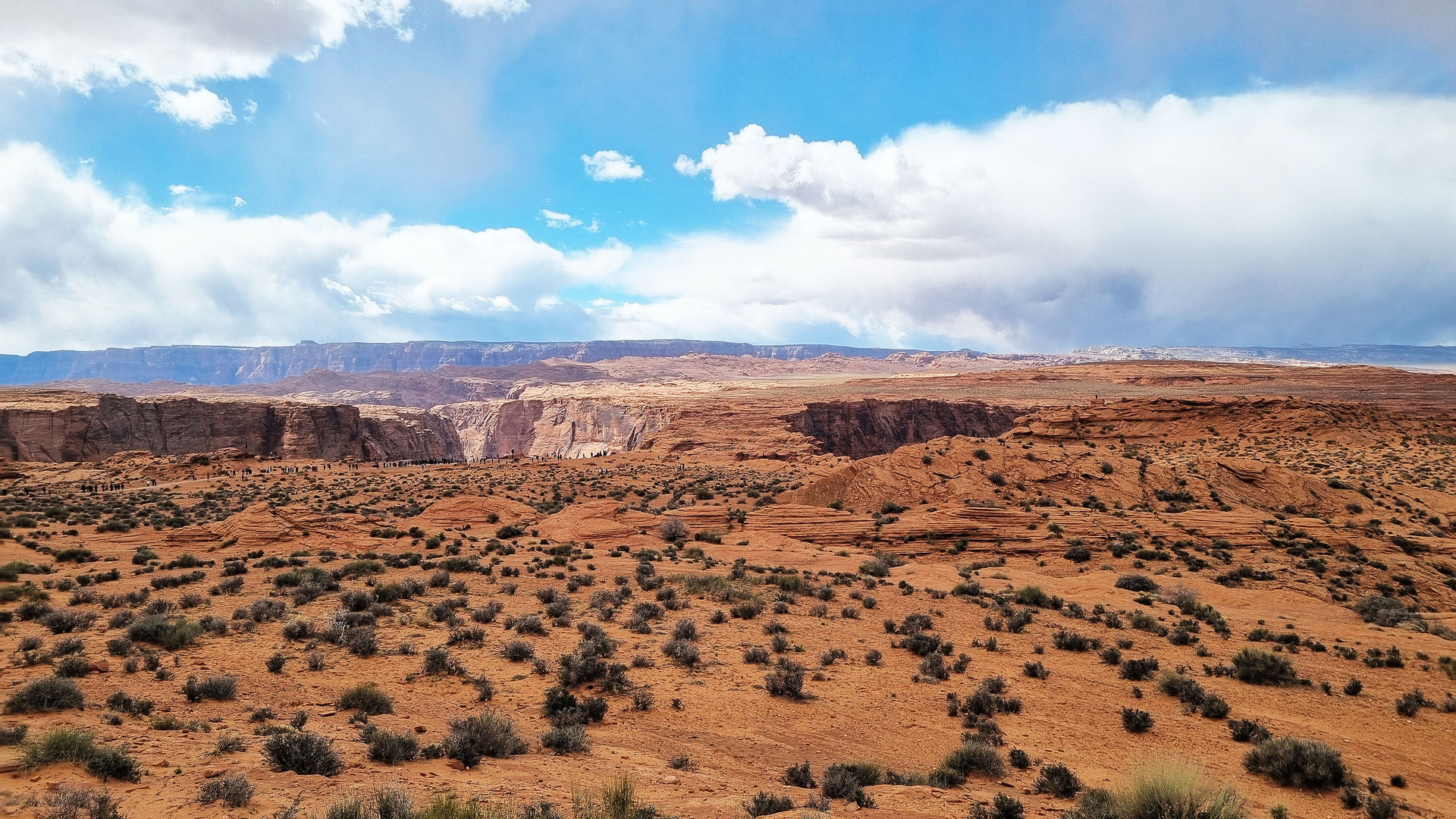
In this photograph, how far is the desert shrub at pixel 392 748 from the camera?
23.7ft

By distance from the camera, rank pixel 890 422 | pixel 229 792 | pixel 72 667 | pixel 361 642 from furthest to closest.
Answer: pixel 890 422
pixel 361 642
pixel 72 667
pixel 229 792

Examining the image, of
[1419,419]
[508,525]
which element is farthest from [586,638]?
[1419,419]

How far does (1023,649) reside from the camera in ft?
45.3

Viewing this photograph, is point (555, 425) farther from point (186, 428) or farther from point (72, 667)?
point (72, 667)

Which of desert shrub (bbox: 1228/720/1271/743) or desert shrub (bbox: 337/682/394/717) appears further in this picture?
desert shrub (bbox: 1228/720/1271/743)

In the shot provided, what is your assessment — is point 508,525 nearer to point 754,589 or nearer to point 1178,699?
point 754,589

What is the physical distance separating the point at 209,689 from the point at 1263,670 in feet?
55.2

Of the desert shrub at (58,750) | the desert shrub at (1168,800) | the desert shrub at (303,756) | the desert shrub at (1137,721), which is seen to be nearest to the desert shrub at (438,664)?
the desert shrub at (303,756)

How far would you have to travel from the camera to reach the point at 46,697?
8156 mm

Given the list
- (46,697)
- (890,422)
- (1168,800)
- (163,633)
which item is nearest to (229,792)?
(46,697)

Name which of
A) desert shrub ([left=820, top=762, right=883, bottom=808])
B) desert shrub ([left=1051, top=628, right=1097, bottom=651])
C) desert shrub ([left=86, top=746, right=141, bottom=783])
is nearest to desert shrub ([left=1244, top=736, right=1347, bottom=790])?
desert shrub ([left=820, top=762, right=883, bottom=808])

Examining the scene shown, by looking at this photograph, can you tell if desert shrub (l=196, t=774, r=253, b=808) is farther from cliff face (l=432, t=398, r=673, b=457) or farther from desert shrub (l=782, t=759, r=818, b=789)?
cliff face (l=432, t=398, r=673, b=457)

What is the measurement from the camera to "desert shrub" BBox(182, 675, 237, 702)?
909 centimetres

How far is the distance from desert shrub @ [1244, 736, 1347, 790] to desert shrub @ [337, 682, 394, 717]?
37.2 feet
